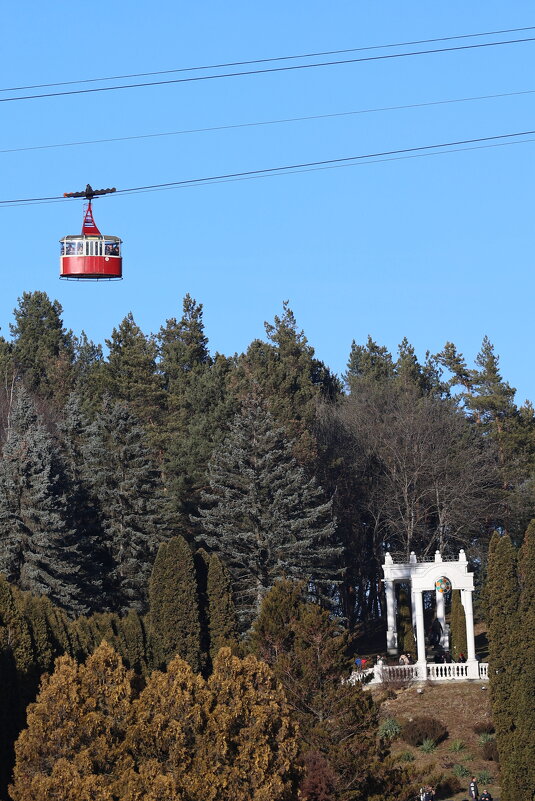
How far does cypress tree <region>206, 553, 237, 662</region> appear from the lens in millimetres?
49688

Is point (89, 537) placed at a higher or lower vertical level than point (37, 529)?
lower

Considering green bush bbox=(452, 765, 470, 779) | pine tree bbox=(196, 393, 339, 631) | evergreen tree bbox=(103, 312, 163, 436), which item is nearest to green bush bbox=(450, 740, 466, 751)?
green bush bbox=(452, 765, 470, 779)

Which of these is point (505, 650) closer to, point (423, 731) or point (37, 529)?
point (423, 731)

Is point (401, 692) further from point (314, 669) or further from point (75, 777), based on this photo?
point (75, 777)

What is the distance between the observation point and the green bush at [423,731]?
48.1m

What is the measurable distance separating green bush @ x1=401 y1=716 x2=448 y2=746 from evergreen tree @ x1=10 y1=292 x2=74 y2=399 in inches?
1847

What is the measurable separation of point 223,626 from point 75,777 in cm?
2247

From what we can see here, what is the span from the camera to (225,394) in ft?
252

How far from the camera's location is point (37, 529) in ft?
176

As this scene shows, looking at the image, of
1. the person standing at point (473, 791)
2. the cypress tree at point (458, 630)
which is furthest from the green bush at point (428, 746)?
the cypress tree at point (458, 630)

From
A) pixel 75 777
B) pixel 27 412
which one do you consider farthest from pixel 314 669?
pixel 27 412

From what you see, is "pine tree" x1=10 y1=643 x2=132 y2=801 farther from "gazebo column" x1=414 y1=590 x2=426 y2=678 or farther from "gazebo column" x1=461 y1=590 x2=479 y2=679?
"gazebo column" x1=461 y1=590 x2=479 y2=679

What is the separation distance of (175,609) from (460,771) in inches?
423

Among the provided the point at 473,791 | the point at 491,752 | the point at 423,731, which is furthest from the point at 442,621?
the point at 473,791
